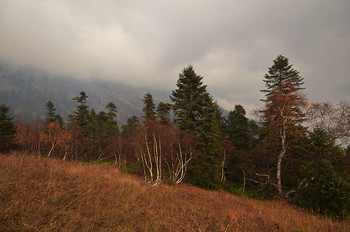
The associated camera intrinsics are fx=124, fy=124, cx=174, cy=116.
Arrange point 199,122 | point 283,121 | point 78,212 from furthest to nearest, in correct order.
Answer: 1. point 199,122
2. point 283,121
3. point 78,212

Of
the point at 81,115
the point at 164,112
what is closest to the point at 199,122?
the point at 164,112

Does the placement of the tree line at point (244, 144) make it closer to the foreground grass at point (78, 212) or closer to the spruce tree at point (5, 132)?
the spruce tree at point (5, 132)


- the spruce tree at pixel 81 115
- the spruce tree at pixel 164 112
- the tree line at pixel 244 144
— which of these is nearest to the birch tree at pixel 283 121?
the tree line at pixel 244 144

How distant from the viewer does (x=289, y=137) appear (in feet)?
41.2

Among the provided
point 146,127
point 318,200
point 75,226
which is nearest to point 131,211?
point 75,226

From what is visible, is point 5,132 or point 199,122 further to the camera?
point 5,132

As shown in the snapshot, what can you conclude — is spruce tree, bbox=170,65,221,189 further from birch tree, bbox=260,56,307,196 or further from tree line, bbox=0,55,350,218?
birch tree, bbox=260,56,307,196

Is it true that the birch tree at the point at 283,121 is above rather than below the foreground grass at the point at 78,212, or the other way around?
above

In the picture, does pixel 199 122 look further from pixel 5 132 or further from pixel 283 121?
pixel 5 132

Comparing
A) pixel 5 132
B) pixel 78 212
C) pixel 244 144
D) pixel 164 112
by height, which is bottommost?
pixel 5 132

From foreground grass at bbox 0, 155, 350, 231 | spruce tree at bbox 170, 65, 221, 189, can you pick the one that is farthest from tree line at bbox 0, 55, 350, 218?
foreground grass at bbox 0, 155, 350, 231

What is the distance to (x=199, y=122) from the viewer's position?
1484 cm

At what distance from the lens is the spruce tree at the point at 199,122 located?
13938 millimetres

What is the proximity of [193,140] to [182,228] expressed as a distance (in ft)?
33.7
